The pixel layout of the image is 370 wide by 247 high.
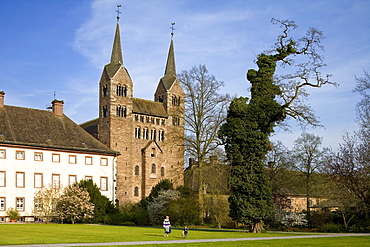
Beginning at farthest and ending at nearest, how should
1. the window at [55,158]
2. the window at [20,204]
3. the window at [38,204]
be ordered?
the window at [55,158] → the window at [20,204] → the window at [38,204]

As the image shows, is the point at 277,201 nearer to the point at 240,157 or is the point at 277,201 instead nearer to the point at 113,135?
the point at 240,157

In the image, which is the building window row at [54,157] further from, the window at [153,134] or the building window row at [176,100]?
the building window row at [176,100]

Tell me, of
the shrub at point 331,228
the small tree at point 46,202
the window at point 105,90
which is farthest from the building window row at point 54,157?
the shrub at point 331,228

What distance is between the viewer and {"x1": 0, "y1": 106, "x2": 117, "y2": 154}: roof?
54500 mm

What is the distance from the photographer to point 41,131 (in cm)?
5731

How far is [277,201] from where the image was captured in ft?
157

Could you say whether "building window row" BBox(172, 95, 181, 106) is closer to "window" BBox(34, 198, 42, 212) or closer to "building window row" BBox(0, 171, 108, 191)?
"building window row" BBox(0, 171, 108, 191)

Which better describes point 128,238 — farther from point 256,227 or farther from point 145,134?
point 145,134

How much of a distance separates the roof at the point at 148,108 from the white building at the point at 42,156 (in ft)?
79.1

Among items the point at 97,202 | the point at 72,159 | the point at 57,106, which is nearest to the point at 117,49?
the point at 57,106

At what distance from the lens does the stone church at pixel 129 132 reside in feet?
263

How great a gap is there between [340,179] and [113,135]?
49.4 meters

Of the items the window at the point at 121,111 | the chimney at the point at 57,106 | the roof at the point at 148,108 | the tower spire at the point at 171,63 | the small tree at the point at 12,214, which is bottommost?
the small tree at the point at 12,214

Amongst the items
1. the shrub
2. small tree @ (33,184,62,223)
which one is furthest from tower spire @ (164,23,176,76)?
the shrub
